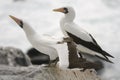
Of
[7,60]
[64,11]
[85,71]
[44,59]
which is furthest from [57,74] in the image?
[44,59]

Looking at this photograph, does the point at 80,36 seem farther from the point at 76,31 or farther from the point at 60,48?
the point at 60,48

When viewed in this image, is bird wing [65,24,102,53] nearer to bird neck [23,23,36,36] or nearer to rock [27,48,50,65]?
bird neck [23,23,36,36]

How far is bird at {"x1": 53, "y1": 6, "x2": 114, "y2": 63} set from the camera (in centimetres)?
687

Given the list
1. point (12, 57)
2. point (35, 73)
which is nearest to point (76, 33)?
point (35, 73)

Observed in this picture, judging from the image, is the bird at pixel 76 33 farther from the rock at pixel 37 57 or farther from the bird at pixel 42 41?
the rock at pixel 37 57

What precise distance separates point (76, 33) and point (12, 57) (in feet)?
7.66

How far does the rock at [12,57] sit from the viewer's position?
8939 millimetres

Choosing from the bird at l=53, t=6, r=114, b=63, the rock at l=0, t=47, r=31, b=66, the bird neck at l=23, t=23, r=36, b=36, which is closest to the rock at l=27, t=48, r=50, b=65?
the rock at l=0, t=47, r=31, b=66

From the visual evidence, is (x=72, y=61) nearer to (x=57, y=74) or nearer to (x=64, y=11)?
(x=57, y=74)

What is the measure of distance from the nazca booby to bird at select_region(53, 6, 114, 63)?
43.0 inches


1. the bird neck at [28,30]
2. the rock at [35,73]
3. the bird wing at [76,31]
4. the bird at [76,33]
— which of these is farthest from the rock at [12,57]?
the rock at [35,73]

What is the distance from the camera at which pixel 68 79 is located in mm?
5492

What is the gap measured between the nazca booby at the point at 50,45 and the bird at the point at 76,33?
1093 millimetres

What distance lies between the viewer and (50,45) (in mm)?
5352
